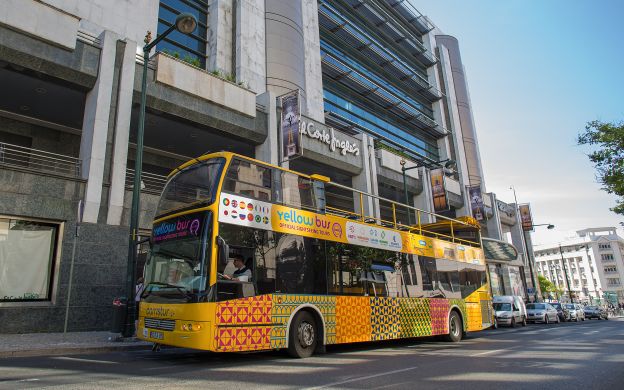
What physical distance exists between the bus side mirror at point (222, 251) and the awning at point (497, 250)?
19972 millimetres

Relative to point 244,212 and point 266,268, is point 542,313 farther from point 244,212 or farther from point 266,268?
point 244,212

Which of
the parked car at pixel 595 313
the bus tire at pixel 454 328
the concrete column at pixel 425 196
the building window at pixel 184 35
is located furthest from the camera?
the parked car at pixel 595 313

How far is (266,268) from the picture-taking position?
8367mm

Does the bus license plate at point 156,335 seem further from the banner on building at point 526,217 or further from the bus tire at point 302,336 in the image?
the banner on building at point 526,217

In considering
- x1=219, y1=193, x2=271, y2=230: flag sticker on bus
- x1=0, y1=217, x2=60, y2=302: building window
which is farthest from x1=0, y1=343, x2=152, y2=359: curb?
x1=219, y1=193, x2=271, y2=230: flag sticker on bus

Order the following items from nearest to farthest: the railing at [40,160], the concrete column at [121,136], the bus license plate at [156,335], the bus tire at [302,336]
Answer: the bus license plate at [156,335], the bus tire at [302,336], the railing at [40,160], the concrete column at [121,136]

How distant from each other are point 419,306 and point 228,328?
6.64 m

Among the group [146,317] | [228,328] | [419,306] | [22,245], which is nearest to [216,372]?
[228,328]

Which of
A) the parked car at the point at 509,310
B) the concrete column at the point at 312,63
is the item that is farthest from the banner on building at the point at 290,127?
the parked car at the point at 509,310

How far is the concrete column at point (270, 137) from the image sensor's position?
2122 centimetres

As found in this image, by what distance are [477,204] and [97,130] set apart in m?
35.5

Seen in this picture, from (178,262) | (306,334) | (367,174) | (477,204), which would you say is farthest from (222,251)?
(477,204)

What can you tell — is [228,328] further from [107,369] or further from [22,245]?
[22,245]

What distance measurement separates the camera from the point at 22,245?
1316cm
